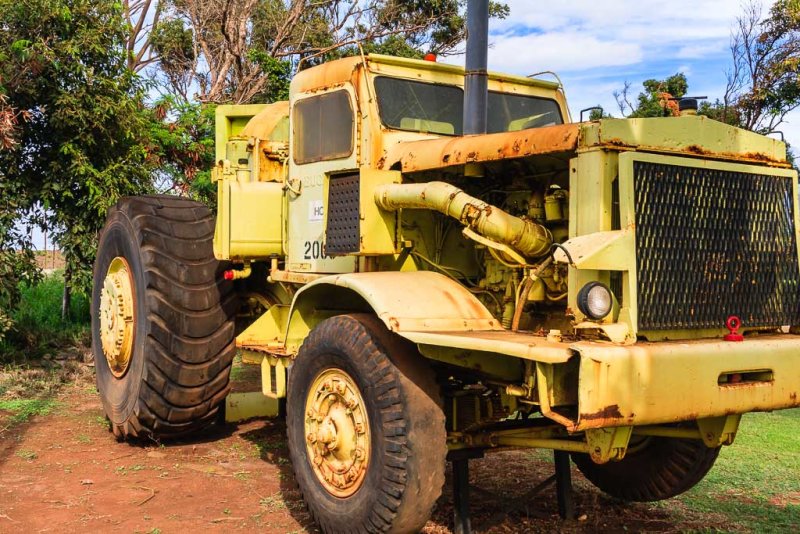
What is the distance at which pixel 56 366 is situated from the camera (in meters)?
9.74

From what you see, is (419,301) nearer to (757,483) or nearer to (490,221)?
(490,221)

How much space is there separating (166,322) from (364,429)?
251 cm

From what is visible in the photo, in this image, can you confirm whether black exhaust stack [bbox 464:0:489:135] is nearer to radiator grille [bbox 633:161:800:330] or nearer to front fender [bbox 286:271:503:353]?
front fender [bbox 286:271:503:353]

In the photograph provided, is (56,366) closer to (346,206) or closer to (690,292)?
(346,206)

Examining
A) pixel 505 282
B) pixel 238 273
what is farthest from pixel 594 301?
pixel 238 273

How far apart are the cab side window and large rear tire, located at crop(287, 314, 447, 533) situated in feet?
4.28

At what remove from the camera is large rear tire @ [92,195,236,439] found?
618cm

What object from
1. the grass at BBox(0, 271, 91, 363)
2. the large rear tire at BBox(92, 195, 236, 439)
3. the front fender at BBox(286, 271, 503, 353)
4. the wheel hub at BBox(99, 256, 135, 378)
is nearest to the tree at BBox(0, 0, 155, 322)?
the grass at BBox(0, 271, 91, 363)

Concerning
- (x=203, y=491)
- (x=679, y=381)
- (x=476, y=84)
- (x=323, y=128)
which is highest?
(x=476, y=84)

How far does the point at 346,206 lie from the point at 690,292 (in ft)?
6.49

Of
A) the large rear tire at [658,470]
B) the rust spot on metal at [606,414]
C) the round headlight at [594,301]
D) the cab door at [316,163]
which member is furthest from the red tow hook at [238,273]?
the rust spot on metal at [606,414]

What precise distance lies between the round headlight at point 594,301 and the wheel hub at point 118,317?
4.06m

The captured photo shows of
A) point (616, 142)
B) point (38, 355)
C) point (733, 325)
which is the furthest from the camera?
point (38, 355)

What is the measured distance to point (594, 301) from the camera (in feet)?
11.8
